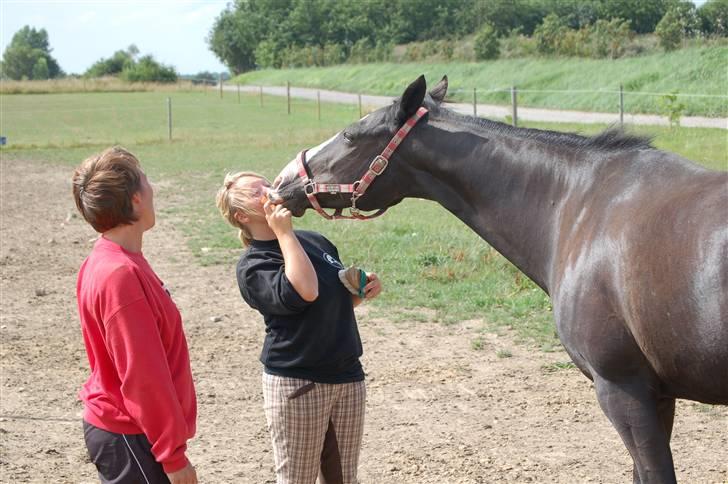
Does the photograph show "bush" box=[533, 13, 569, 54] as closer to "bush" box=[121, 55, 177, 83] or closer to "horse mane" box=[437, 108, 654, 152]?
"horse mane" box=[437, 108, 654, 152]

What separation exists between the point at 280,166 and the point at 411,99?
14.5 metres

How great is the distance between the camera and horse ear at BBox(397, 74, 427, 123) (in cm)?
373

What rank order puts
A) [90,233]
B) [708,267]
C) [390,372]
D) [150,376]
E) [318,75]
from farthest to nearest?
1. [318,75]
2. [90,233]
3. [390,372]
4. [708,267]
5. [150,376]

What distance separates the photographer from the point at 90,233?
11523 millimetres

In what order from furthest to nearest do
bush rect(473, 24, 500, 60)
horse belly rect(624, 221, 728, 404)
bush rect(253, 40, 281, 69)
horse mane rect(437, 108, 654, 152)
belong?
bush rect(253, 40, 281, 69)
bush rect(473, 24, 500, 60)
horse mane rect(437, 108, 654, 152)
horse belly rect(624, 221, 728, 404)

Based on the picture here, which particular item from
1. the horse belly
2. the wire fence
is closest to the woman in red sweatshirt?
the horse belly

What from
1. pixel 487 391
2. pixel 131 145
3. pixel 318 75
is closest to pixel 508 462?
pixel 487 391

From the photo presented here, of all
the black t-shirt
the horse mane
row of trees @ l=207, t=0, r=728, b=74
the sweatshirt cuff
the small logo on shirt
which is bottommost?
the sweatshirt cuff

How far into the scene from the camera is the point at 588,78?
103ft

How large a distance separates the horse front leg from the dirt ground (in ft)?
3.74

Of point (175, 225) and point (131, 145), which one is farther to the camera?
point (131, 145)

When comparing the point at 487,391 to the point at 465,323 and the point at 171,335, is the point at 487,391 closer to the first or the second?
the point at 465,323

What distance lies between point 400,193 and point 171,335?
1.59m

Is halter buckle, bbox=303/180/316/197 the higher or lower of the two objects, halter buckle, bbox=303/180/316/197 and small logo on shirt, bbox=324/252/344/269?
the higher
